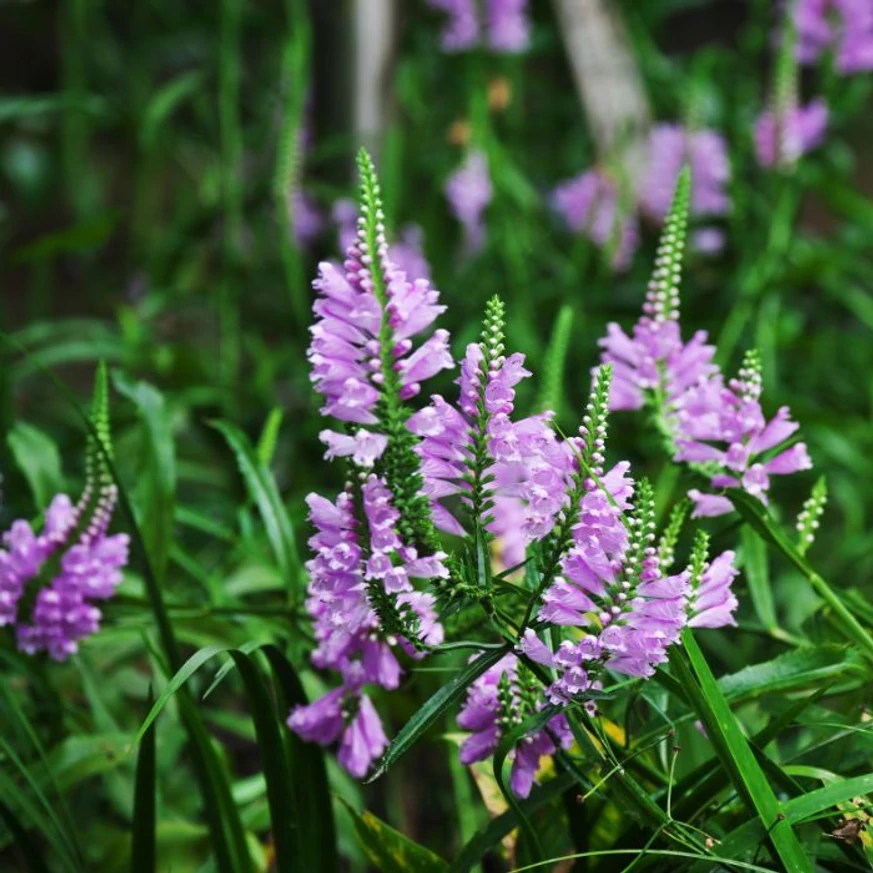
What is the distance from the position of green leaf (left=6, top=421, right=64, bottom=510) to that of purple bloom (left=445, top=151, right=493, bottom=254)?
0.99 metres

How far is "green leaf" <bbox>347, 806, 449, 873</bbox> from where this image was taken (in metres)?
0.76

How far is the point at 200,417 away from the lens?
5.60 feet

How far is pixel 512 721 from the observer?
68 centimetres

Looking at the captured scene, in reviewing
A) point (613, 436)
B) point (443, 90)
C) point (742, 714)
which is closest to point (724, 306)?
point (613, 436)

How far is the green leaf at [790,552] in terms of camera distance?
723 millimetres

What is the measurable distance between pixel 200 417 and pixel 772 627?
1.04 meters

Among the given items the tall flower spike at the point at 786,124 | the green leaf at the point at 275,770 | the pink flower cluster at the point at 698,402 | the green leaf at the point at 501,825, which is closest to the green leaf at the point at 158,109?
the tall flower spike at the point at 786,124

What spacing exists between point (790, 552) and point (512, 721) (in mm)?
208

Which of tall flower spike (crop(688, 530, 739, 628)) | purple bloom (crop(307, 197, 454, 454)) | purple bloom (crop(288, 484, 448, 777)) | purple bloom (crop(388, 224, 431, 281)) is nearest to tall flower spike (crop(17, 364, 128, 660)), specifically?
purple bloom (crop(288, 484, 448, 777))

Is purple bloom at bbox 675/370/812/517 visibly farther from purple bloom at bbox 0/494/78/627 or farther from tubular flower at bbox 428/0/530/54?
tubular flower at bbox 428/0/530/54

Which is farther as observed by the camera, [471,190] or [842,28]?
[471,190]

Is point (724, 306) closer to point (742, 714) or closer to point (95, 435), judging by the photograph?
point (742, 714)

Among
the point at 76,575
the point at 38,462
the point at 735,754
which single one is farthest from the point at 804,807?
the point at 38,462

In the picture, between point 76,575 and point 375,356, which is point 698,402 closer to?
point 375,356
